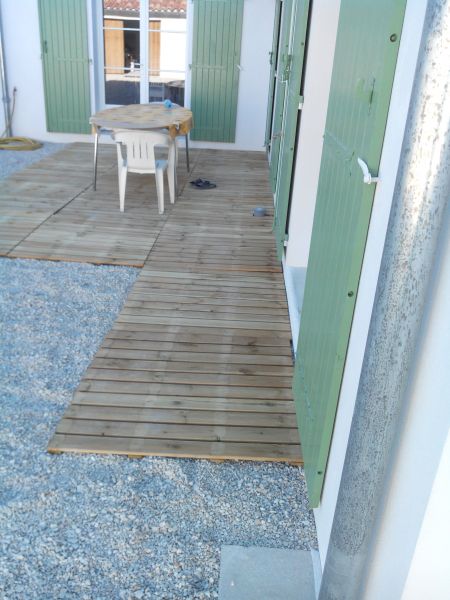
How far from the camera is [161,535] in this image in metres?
1.91

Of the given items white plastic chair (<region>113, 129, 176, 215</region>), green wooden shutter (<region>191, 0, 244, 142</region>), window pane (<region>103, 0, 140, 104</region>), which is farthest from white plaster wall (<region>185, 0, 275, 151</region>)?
white plastic chair (<region>113, 129, 176, 215</region>)

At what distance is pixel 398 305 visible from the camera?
3.59 ft

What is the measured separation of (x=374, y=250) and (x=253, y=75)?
7060 millimetres

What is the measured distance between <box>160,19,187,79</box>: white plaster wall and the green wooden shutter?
461 mm

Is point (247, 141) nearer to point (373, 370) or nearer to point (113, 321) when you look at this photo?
point (113, 321)

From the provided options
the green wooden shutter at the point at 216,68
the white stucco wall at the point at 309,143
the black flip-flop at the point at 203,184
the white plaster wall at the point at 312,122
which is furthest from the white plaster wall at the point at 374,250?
the green wooden shutter at the point at 216,68

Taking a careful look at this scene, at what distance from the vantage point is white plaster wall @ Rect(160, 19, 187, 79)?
787cm

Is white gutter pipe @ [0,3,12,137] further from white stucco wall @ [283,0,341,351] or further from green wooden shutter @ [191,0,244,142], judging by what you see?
white stucco wall @ [283,0,341,351]

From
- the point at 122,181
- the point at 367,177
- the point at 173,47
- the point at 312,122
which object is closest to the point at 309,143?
the point at 312,122

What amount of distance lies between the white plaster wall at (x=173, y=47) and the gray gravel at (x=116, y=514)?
657 cm

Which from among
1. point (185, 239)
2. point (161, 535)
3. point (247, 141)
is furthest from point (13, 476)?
point (247, 141)

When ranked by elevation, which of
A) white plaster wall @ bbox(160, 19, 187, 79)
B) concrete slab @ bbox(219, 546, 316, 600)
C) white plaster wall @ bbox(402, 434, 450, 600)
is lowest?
concrete slab @ bbox(219, 546, 316, 600)

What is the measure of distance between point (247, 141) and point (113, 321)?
18.2 feet

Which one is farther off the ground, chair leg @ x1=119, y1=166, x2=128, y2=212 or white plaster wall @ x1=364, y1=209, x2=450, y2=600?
white plaster wall @ x1=364, y1=209, x2=450, y2=600
